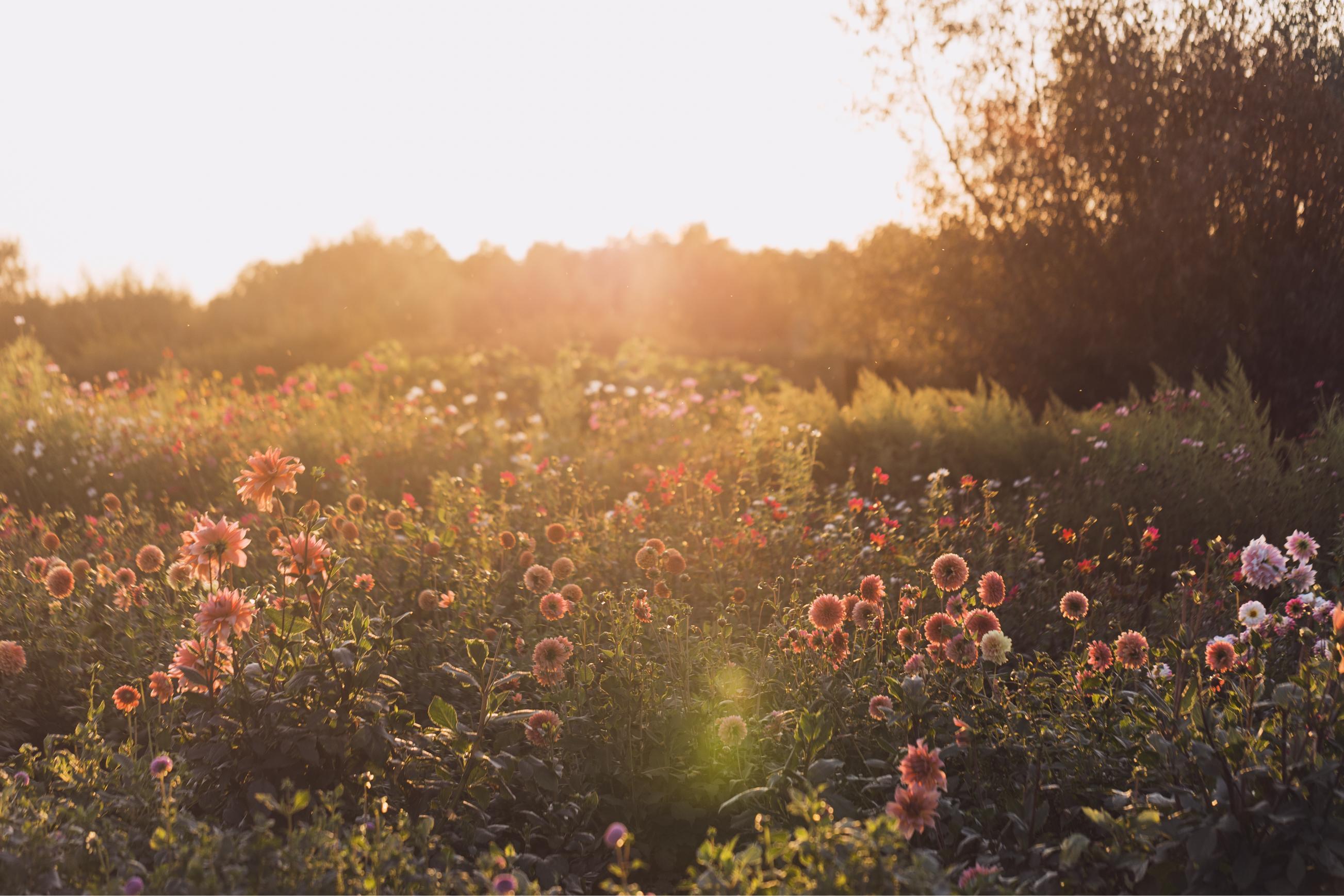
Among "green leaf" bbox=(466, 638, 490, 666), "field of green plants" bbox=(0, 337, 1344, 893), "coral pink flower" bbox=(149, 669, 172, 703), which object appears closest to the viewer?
"field of green plants" bbox=(0, 337, 1344, 893)

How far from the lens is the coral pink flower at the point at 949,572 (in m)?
2.57

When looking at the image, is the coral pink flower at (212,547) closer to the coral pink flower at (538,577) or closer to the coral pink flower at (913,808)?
the coral pink flower at (538,577)

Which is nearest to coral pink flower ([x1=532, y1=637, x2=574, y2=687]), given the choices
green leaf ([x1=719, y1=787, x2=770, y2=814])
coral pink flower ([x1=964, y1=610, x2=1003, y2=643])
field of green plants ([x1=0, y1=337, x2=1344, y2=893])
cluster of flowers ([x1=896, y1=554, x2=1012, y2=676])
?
field of green plants ([x1=0, y1=337, x2=1344, y2=893])

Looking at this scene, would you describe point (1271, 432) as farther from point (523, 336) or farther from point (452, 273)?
point (452, 273)

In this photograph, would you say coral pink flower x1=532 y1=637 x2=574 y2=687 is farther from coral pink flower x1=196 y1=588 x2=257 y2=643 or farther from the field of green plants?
coral pink flower x1=196 y1=588 x2=257 y2=643

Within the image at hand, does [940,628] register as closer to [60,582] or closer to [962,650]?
[962,650]

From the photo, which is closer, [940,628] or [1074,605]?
[940,628]

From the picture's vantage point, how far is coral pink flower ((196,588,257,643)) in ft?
7.09

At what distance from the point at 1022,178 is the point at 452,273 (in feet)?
63.2

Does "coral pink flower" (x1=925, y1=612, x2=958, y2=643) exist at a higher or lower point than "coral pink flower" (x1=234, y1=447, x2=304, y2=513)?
lower

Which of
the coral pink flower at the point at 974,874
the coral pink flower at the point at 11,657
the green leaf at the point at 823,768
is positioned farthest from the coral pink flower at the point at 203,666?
the coral pink flower at the point at 974,874

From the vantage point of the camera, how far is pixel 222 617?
2.17 meters

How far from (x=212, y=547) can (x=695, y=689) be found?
168 centimetres

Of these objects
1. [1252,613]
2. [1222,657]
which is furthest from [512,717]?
[1252,613]
